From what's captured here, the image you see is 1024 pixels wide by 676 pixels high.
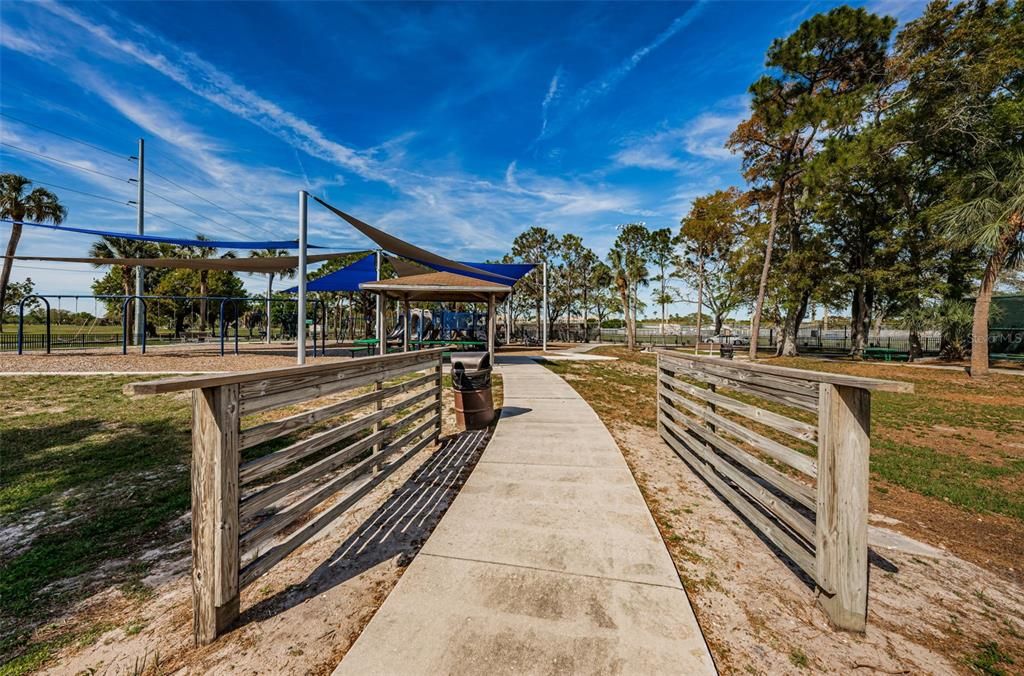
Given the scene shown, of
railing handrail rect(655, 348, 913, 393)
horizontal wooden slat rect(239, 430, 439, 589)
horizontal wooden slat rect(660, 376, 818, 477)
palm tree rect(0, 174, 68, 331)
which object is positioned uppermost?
palm tree rect(0, 174, 68, 331)

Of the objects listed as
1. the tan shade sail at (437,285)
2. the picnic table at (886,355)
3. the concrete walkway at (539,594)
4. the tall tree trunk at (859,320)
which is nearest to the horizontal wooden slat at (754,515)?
the concrete walkway at (539,594)

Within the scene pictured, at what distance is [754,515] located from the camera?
2869mm

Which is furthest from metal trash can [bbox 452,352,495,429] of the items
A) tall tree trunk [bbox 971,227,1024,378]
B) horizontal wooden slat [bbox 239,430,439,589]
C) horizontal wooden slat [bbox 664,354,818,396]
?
tall tree trunk [bbox 971,227,1024,378]

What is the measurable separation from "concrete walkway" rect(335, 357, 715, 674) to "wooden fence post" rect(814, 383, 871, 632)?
2.74ft

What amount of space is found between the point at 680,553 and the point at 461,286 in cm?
999

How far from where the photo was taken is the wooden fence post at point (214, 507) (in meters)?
1.83

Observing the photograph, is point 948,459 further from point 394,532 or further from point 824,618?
point 394,532

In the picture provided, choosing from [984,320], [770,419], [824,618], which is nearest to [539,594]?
[824,618]

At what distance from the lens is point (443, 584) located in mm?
2248

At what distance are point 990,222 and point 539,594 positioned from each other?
755 inches

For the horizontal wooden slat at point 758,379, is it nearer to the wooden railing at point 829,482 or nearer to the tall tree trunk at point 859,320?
the wooden railing at point 829,482

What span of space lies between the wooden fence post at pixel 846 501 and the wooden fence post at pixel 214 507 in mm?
3212

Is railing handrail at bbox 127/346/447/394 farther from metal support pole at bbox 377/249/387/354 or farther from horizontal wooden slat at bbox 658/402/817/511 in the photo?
metal support pole at bbox 377/249/387/354

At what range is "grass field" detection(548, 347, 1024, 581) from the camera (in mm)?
3477
